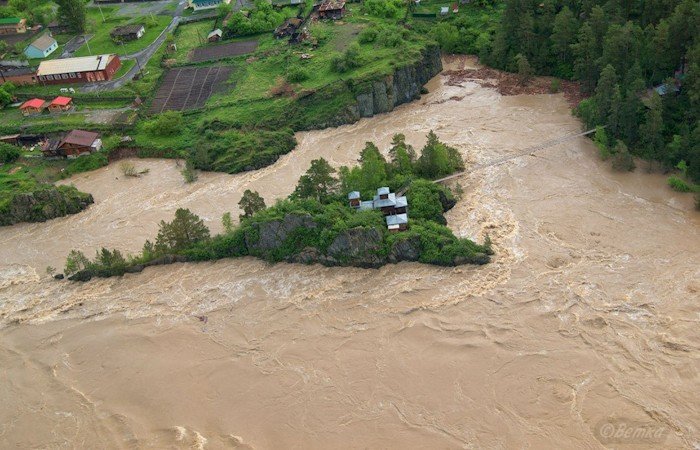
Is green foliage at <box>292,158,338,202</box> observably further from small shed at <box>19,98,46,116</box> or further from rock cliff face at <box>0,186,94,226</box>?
small shed at <box>19,98,46,116</box>

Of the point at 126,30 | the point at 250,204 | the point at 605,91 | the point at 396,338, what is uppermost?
the point at 126,30

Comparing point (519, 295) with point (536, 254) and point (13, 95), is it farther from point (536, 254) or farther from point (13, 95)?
point (13, 95)

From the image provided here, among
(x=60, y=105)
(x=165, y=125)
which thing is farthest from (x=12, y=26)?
(x=165, y=125)

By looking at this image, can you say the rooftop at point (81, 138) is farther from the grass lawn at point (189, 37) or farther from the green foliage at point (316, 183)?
the green foliage at point (316, 183)

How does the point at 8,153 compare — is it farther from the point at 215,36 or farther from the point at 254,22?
the point at 254,22

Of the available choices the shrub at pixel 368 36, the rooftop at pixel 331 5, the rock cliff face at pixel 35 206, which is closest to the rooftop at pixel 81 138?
the rock cliff face at pixel 35 206

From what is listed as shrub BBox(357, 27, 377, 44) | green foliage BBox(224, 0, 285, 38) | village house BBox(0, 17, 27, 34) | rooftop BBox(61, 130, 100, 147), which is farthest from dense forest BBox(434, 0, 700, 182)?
village house BBox(0, 17, 27, 34)
